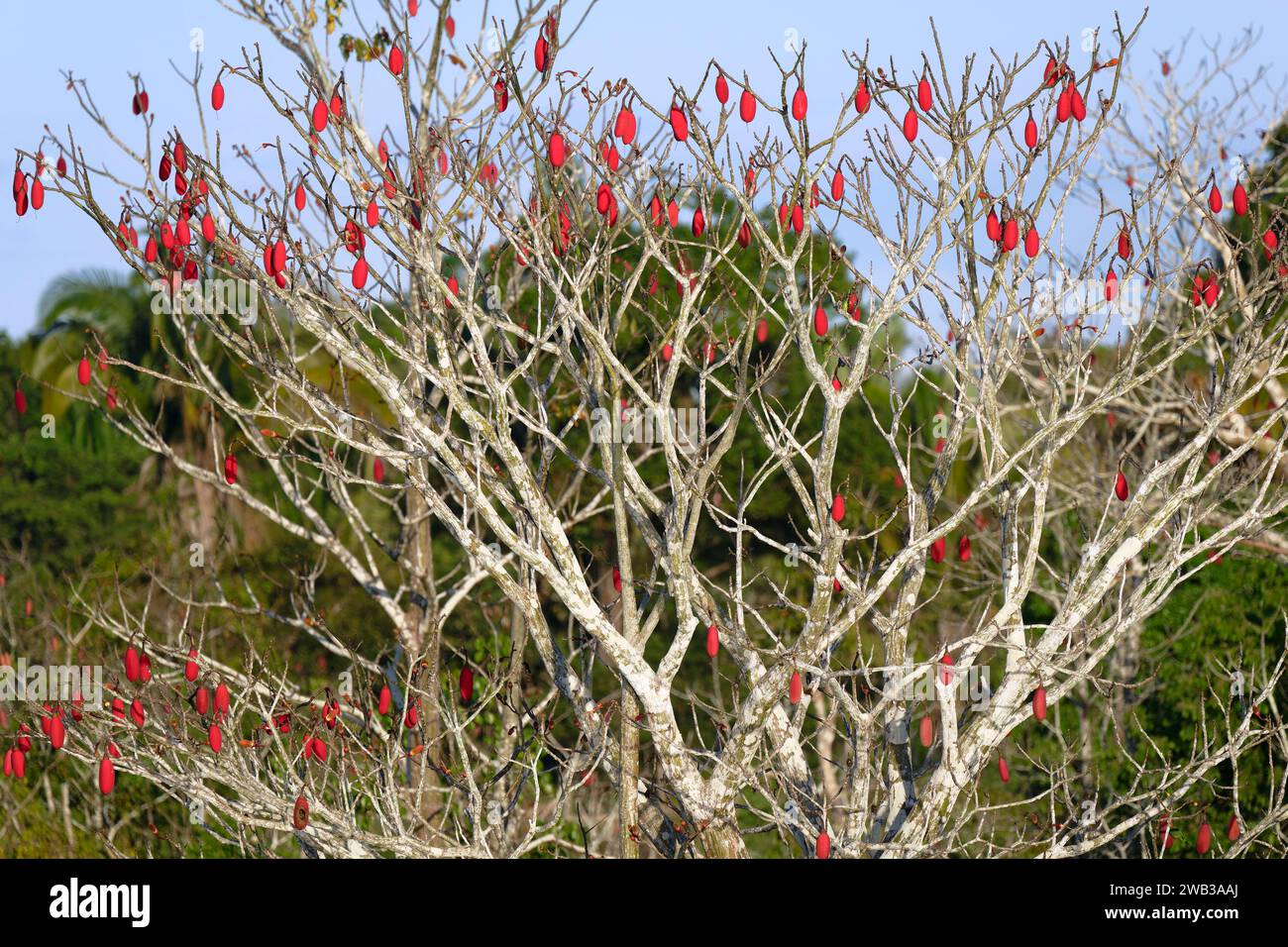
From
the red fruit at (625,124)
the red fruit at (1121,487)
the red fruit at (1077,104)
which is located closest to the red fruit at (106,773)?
the red fruit at (625,124)

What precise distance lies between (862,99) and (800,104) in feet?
1.07

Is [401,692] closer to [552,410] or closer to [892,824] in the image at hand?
[552,410]

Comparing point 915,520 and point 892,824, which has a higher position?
point 915,520

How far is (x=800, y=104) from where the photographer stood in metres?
5.79

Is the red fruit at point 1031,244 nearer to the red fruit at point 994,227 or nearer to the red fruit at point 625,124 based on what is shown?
the red fruit at point 994,227

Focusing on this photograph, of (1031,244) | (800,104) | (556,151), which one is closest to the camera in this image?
(800,104)

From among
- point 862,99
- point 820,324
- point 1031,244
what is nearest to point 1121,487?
point 1031,244

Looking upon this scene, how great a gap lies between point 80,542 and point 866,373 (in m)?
20.2

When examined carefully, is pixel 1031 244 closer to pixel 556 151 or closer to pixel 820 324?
pixel 820 324

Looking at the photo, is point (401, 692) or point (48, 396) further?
point (48, 396)

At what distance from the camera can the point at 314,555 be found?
21.3 metres

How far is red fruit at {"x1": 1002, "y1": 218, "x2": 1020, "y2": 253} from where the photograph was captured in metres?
5.97
